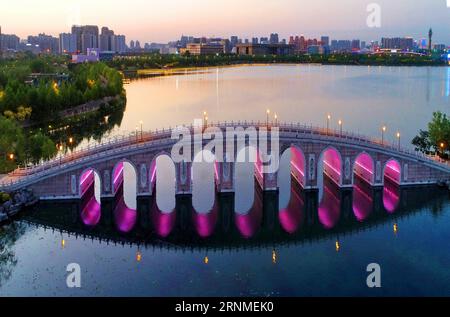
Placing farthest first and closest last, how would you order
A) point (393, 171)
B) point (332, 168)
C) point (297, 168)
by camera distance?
1. point (297, 168)
2. point (332, 168)
3. point (393, 171)

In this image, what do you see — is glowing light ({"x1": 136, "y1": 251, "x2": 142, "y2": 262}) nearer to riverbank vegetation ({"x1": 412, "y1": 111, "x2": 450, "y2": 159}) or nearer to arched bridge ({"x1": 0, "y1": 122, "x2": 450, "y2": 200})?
arched bridge ({"x1": 0, "y1": 122, "x2": 450, "y2": 200})

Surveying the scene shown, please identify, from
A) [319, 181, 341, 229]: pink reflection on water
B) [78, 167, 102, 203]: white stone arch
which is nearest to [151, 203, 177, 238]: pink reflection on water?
[78, 167, 102, 203]: white stone arch

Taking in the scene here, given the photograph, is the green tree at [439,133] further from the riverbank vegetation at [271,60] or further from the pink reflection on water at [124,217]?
the riverbank vegetation at [271,60]

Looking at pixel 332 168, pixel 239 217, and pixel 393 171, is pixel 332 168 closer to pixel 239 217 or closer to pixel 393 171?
pixel 393 171

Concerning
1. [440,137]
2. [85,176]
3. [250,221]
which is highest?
[440,137]

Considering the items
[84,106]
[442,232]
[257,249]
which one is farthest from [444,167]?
[84,106]

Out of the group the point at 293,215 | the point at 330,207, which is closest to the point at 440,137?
the point at 330,207

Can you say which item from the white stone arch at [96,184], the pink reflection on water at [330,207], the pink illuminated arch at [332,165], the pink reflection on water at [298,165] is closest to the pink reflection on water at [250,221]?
the pink reflection on water at [330,207]
